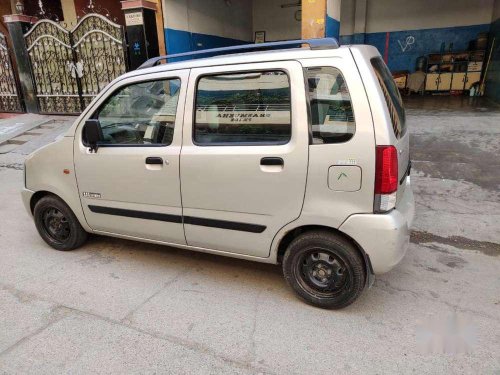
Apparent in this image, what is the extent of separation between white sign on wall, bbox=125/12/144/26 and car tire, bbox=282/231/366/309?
24.7ft

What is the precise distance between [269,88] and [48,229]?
285cm

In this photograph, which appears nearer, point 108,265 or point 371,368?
point 371,368

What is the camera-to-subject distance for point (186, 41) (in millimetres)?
9703

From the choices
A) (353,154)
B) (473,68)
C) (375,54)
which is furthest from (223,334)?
(473,68)

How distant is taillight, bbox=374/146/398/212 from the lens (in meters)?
2.42

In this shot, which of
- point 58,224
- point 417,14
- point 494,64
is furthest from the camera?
point 417,14

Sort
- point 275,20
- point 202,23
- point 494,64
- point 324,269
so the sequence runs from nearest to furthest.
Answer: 1. point 324,269
2. point 202,23
3. point 494,64
4. point 275,20

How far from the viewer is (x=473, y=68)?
13727mm

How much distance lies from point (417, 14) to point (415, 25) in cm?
39

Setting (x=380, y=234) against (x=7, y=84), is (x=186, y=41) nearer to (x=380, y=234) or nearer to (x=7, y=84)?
(x=7, y=84)

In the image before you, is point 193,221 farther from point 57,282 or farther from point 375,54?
point 375,54

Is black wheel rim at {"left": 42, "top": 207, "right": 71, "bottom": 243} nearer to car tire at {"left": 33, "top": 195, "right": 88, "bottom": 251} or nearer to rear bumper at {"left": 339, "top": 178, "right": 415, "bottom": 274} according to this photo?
car tire at {"left": 33, "top": 195, "right": 88, "bottom": 251}

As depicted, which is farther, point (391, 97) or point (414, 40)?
point (414, 40)

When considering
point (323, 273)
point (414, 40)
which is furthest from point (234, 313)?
point (414, 40)
